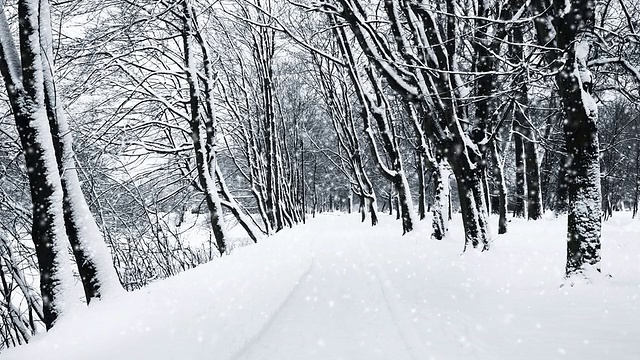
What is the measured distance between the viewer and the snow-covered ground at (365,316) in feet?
11.8

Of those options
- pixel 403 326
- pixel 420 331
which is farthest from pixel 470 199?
pixel 420 331

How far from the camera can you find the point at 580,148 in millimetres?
5754

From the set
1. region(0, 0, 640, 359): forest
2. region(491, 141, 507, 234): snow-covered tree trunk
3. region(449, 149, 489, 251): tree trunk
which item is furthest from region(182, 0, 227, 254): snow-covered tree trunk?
region(491, 141, 507, 234): snow-covered tree trunk

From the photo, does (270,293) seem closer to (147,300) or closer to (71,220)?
(147,300)

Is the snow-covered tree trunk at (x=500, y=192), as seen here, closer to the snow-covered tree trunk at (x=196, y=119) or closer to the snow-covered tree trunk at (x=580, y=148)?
the snow-covered tree trunk at (x=580, y=148)

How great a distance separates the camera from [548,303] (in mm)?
5137

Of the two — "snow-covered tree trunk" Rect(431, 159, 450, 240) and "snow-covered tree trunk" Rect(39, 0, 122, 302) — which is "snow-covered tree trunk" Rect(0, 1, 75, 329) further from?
"snow-covered tree trunk" Rect(431, 159, 450, 240)

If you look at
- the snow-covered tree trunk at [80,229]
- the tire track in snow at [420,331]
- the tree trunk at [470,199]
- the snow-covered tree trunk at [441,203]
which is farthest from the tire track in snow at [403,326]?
the snow-covered tree trunk at [441,203]

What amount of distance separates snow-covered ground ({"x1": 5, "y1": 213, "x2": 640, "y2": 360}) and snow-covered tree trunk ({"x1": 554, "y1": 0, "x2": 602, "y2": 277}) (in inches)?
18.7

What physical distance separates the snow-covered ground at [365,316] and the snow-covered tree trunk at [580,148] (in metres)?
0.47

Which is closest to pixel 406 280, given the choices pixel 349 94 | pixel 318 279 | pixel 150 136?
pixel 318 279

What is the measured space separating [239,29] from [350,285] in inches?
548

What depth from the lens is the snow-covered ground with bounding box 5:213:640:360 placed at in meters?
3.61

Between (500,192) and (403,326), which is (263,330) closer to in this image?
(403,326)
